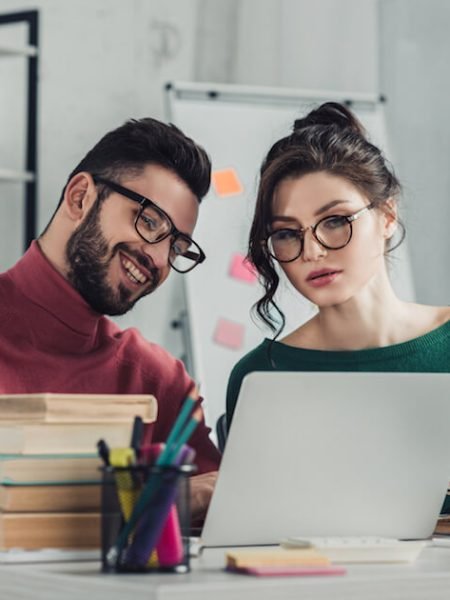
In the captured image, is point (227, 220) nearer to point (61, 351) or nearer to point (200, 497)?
point (61, 351)

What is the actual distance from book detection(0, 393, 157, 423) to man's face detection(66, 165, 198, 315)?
2.13 ft

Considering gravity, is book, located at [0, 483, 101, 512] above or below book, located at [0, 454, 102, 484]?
below

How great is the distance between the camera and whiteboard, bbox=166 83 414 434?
3.28 metres

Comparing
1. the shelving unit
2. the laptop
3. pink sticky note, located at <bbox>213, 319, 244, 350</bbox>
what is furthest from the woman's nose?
the shelving unit

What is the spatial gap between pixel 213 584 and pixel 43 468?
260mm

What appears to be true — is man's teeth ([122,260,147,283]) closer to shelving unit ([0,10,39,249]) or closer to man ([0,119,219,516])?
man ([0,119,219,516])

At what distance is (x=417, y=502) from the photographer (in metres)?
1.29

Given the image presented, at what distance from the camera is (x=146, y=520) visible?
1005 millimetres

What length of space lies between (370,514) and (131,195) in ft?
2.47

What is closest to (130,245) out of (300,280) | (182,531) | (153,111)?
(300,280)

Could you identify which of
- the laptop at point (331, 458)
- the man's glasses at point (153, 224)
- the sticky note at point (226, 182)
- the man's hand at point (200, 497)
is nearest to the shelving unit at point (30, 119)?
the sticky note at point (226, 182)

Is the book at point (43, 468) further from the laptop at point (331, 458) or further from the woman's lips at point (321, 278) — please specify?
the woman's lips at point (321, 278)

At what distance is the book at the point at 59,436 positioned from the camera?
3.66 feet

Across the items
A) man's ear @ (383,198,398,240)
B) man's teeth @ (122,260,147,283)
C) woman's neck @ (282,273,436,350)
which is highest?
man's ear @ (383,198,398,240)
